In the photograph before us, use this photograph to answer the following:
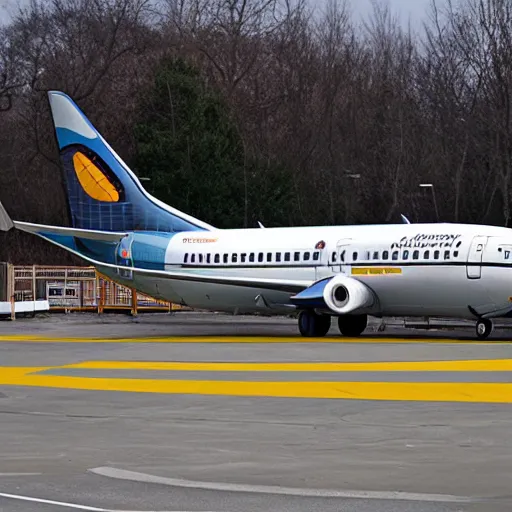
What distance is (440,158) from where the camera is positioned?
7075 centimetres

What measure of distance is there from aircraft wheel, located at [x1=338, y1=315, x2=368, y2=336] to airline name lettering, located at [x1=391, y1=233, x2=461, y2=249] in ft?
7.89

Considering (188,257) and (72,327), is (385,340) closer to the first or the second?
(188,257)

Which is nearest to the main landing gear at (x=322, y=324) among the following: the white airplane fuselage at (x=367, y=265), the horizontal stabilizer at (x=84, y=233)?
the white airplane fuselage at (x=367, y=265)

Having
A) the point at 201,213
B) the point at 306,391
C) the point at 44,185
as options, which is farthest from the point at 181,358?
the point at 44,185

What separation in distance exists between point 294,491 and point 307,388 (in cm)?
858

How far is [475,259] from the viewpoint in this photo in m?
29.5

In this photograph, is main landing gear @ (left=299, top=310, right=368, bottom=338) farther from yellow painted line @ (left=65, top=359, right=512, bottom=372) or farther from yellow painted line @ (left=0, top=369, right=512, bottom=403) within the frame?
yellow painted line @ (left=0, top=369, right=512, bottom=403)

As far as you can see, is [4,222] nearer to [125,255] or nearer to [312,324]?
[125,255]

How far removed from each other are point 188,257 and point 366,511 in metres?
27.4

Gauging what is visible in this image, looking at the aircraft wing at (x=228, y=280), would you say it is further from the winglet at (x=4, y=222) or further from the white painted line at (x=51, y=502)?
the white painted line at (x=51, y=502)

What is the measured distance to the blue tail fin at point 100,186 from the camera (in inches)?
1453

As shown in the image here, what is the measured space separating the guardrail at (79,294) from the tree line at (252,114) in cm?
1916

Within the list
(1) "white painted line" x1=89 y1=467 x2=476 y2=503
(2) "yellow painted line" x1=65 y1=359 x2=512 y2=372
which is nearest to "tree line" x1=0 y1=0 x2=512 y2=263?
(2) "yellow painted line" x1=65 y1=359 x2=512 y2=372

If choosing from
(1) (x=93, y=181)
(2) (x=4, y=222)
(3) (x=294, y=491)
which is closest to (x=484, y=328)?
(1) (x=93, y=181)
